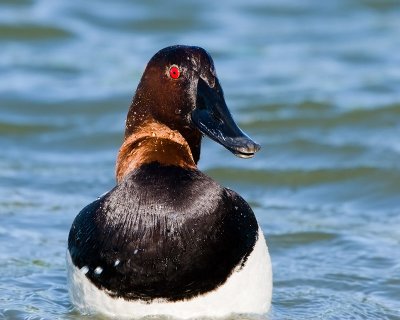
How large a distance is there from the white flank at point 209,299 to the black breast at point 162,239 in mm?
48

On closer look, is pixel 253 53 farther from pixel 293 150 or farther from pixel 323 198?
pixel 323 198

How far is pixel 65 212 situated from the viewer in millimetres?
9641

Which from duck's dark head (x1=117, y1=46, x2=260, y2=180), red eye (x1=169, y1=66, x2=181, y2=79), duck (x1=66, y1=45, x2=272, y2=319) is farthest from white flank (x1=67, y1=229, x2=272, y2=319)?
red eye (x1=169, y1=66, x2=181, y2=79)

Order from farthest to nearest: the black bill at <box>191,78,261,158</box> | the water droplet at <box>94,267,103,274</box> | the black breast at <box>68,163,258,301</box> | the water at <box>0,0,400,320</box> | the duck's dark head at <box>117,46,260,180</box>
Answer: the water at <box>0,0,400,320</box> < the duck's dark head at <box>117,46,260,180</box> < the black bill at <box>191,78,261,158</box> < the water droplet at <box>94,267,103,274</box> < the black breast at <box>68,163,258,301</box>

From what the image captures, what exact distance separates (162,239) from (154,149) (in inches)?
23.6

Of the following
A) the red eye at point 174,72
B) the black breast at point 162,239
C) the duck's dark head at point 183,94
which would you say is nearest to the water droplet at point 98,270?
the black breast at point 162,239

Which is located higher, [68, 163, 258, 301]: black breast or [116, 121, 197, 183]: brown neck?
[116, 121, 197, 183]: brown neck

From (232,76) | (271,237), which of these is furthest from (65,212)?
(232,76)

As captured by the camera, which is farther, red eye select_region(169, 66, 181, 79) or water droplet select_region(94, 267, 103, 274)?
red eye select_region(169, 66, 181, 79)

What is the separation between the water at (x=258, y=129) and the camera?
8.16 metres

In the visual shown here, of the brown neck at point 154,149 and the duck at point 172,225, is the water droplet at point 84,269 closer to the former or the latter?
the duck at point 172,225

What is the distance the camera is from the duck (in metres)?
5.95

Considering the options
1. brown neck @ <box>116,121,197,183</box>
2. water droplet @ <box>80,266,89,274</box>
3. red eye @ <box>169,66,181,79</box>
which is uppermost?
red eye @ <box>169,66,181,79</box>

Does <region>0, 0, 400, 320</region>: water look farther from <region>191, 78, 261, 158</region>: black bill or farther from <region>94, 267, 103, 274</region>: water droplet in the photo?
<region>191, 78, 261, 158</region>: black bill
